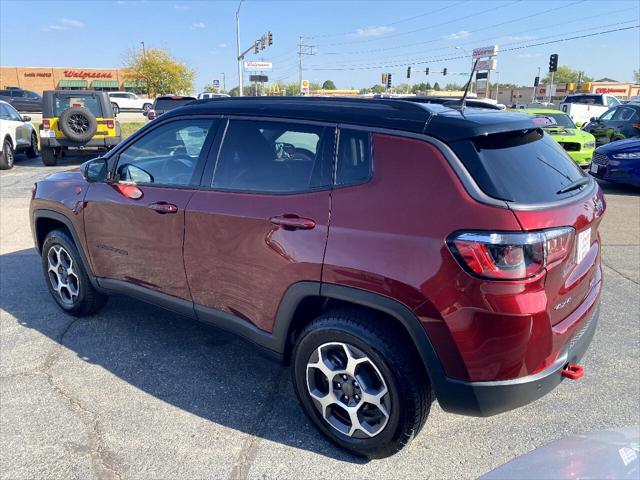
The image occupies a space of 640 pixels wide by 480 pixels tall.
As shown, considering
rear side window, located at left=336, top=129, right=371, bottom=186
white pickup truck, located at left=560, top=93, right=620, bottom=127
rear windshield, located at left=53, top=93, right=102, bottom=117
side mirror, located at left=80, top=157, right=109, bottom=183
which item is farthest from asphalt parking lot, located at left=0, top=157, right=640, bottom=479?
white pickup truck, located at left=560, top=93, right=620, bottom=127

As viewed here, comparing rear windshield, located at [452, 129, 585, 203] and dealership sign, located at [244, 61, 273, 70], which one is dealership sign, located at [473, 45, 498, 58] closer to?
rear windshield, located at [452, 129, 585, 203]

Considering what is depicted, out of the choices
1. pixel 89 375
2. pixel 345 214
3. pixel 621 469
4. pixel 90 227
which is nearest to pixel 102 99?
pixel 90 227

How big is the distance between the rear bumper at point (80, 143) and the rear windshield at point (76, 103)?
2.18 feet

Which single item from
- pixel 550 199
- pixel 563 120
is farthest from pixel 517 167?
pixel 563 120

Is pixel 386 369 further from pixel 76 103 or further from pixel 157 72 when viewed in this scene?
pixel 157 72

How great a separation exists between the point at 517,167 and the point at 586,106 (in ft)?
75.2

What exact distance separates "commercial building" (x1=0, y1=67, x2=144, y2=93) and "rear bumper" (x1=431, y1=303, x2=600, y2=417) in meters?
71.6

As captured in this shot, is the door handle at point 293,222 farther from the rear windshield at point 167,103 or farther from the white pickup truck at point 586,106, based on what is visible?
the white pickup truck at point 586,106

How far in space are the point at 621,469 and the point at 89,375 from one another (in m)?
3.09

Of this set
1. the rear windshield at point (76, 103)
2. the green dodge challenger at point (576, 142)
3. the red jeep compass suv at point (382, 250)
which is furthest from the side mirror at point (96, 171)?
the rear windshield at point (76, 103)

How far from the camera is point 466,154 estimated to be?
2174 mm

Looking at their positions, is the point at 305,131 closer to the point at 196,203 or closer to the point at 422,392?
the point at 196,203

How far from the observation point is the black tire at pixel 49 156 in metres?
12.8

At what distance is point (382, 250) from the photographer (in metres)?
A: 2.21
